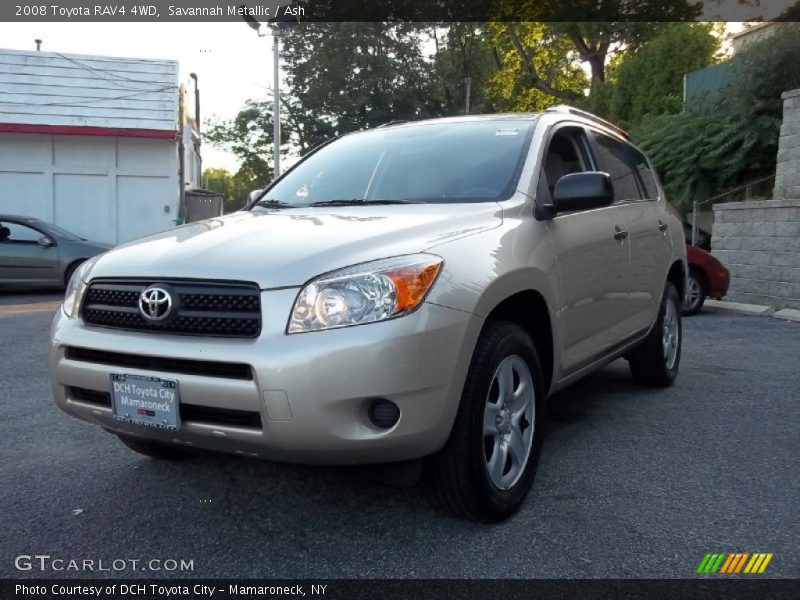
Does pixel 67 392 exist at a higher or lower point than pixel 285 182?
lower

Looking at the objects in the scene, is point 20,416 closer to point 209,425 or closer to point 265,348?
point 209,425

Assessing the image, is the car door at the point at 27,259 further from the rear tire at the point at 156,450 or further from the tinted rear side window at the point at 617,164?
the tinted rear side window at the point at 617,164

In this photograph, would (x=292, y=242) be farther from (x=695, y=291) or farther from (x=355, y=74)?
(x=355, y=74)

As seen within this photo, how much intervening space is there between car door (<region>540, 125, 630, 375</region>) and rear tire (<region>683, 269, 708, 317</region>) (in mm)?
5663

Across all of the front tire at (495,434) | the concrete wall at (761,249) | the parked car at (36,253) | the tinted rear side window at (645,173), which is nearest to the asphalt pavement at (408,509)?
the front tire at (495,434)

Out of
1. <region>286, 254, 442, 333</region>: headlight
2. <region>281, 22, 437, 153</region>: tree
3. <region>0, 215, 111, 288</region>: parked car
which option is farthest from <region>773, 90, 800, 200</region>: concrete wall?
<region>281, 22, 437, 153</region>: tree

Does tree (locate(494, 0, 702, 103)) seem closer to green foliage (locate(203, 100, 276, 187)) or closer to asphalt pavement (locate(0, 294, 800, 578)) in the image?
green foliage (locate(203, 100, 276, 187))

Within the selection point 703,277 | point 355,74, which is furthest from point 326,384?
point 355,74

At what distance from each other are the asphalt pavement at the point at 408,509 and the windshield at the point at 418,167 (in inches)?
54.2

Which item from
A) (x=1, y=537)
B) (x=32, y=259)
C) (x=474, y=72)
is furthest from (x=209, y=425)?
(x=474, y=72)

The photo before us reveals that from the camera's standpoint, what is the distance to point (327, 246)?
2.71 meters

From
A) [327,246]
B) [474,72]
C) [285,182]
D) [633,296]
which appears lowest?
[633,296]

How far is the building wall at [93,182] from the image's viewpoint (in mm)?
16266

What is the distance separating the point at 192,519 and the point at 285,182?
80.5 inches
